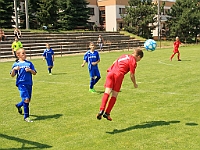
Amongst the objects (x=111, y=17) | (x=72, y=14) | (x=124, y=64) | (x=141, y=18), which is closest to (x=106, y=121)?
(x=124, y=64)

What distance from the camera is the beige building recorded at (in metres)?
69.5

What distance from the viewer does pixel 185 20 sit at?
180ft

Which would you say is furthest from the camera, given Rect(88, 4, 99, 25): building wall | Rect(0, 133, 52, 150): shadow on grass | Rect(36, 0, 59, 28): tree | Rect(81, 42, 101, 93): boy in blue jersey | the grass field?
Rect(88, 4, 99, 25): building wall

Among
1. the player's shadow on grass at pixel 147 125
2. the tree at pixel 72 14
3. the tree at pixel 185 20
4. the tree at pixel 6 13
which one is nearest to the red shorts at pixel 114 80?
the player's shadow on grass at pixel 147 125

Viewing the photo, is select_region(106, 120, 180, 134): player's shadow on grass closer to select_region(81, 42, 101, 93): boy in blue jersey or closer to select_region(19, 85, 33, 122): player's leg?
select_region(19, 85, 33, 122): player's leg

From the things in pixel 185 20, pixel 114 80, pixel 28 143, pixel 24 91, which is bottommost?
pixel 28 143

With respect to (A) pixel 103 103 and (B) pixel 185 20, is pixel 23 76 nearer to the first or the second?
(A) pixel 103 103

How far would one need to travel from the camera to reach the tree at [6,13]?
44.2 m

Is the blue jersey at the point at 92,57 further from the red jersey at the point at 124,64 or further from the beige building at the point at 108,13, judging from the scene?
the beige building at the point at 108,13

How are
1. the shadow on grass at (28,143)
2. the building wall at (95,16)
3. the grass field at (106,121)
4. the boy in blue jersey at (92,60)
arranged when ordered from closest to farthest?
the shadow on grass at (28,143)
the grass field at (106,121)
the boy in blue jersey at (92,60)
the building wall at (95,16)

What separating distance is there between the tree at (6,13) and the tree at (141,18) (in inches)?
811

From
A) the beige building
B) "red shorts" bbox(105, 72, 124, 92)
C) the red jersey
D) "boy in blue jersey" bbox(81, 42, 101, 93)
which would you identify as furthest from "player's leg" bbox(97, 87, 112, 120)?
the beige building

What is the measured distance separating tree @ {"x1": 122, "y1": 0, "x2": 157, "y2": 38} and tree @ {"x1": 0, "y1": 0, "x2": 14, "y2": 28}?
20.6m

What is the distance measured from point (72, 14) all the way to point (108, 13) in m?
21.2
